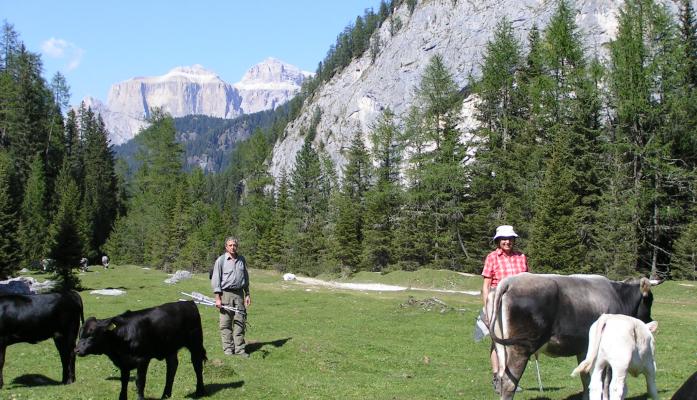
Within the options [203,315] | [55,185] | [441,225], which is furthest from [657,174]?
[55,185]

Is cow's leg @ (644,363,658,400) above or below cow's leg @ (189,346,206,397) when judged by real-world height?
above

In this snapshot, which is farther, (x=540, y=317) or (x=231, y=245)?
(x=231, y=245)

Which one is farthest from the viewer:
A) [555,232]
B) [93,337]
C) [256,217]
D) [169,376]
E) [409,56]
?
[409,56]

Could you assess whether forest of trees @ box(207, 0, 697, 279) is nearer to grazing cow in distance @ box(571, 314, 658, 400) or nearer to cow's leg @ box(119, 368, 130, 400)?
grazing cow in distance @ box(571, 314, 658, 400)

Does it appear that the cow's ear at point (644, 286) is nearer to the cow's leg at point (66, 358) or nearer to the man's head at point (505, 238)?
the man's head at point (505, 238)

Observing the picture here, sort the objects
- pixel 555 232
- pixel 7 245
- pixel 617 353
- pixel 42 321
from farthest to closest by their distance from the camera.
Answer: pixel 555 232 < pixel 7 245 < pixel 42 321 < pixel 617 353

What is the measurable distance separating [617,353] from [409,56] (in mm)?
154040

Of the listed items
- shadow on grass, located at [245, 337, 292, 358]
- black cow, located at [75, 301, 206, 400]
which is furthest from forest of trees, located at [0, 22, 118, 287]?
black cow, located at [75, 301, 206, 400]

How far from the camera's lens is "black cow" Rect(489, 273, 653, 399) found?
913cm

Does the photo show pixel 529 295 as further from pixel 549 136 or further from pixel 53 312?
pixel 549 136

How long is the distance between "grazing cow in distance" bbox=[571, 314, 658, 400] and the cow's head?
7.61 meters

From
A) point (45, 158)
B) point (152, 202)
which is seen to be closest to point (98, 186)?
point (45, 158)

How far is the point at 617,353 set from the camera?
7953mm

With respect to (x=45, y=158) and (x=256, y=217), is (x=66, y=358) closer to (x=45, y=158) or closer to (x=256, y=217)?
(x=256, y=217)
